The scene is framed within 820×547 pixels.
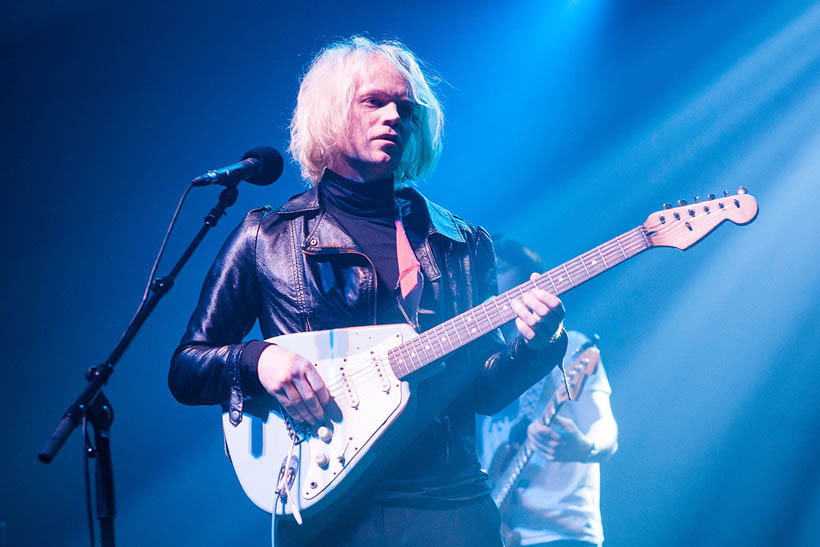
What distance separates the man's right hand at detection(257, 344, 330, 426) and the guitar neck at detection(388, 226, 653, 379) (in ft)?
0.80

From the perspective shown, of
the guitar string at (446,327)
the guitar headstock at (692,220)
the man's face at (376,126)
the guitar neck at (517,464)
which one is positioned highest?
the man's face at (376,126)

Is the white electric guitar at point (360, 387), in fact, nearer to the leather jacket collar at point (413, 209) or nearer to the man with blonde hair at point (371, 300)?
the man with blonde hair at point (371, 300)

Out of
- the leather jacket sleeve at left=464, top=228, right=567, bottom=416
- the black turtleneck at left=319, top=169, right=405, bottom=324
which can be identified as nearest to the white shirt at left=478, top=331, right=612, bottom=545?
the leather jacket sleeve at left=464, top=228, right=567, bottom=416

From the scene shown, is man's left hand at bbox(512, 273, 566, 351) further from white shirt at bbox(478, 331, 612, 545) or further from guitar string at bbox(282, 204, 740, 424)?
white shirt at bbox(478, 331, 612, 545)

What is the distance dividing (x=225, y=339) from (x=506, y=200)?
322cm

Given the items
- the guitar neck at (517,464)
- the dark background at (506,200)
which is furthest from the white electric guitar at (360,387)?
the dark background at (506,200)

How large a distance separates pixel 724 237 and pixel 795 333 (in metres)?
0.82

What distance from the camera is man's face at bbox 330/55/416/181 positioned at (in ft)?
7.03

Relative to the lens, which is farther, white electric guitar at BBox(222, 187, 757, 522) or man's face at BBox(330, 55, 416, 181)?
man's face at BBox(330, 55, 416, 181)

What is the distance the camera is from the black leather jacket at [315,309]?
1896 millimetres

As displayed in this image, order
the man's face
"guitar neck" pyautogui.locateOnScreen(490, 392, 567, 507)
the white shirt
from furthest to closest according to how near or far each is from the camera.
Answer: "guitar neck" pyautogui.locateOnScreen(490, 392, 567, 507), the white shirt, the man's face

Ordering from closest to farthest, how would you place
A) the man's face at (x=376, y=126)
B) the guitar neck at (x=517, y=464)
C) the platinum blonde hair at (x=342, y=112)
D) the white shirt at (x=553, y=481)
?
the man's face at (x=376, y=126), the platinum blonde hair at (x=342, y=112), the white shirt at (x=553, y=481), the guitar neck at (x=517, y=464)

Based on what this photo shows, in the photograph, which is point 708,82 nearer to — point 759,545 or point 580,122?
point 580,122

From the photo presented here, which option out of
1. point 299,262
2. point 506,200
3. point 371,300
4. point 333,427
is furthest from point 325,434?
point 506,200
